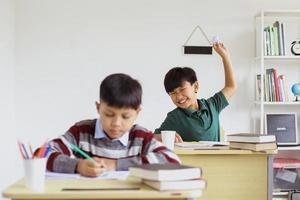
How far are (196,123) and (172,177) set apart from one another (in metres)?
1.56

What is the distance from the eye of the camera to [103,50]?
4172 mm

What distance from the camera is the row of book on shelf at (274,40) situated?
4035 millimetres

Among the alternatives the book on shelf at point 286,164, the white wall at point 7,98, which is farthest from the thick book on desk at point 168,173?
the book on shelf at point 286,164

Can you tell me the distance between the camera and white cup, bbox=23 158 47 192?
1.33m

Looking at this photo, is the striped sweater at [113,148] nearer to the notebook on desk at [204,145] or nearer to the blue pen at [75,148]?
the blue pen at [75,148]

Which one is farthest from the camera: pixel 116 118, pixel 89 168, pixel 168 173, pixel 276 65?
pixel 276 65

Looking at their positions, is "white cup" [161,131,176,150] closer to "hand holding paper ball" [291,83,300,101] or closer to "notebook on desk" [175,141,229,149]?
"notebook on desk" [175,141,229,149]

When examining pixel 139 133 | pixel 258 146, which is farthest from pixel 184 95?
pixel 139 133

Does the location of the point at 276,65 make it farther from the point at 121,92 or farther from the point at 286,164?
the point at 121,92

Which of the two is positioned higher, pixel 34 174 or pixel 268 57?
pixel 268 57

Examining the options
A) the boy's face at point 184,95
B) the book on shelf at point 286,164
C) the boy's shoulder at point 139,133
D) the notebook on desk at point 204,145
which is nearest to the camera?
the boy's shoulder at point 139,133

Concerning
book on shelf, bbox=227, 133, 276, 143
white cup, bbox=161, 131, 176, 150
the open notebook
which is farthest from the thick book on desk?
book on shelf, bbox=227, 133, 276, 143

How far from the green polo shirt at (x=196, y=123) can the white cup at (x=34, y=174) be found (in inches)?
60.3

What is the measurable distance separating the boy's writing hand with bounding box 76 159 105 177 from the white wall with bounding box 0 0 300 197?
261cm
